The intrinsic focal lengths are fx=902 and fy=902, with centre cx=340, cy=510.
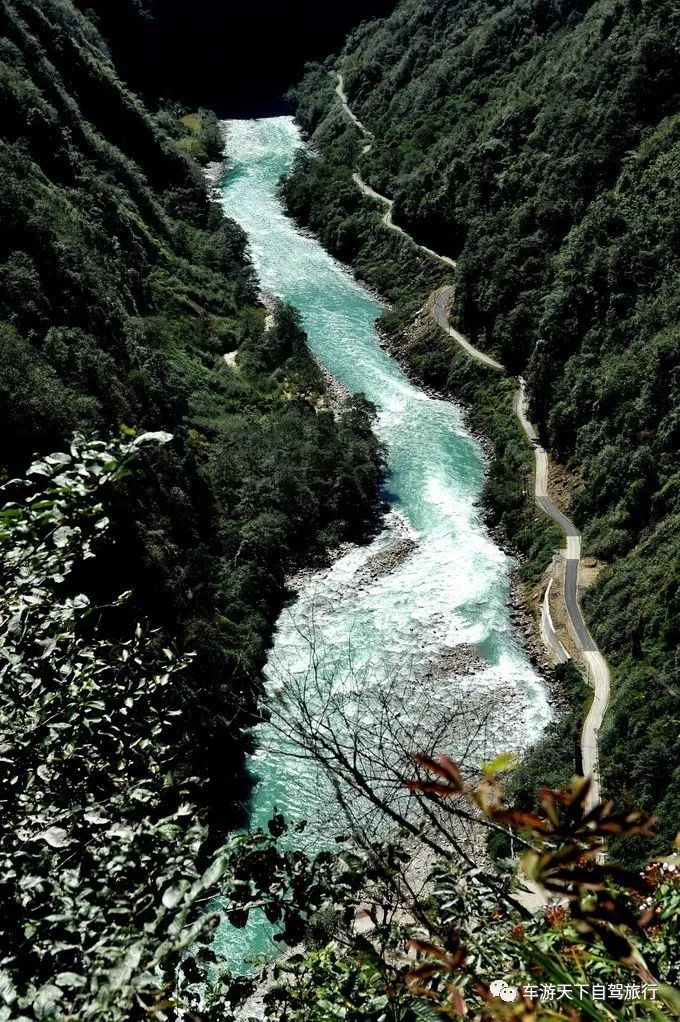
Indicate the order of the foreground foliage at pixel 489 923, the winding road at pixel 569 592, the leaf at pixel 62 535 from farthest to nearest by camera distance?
the winding road at pixel 569 592
the leaf at pixel 62 535
the foreground foliage at pixel 489 923

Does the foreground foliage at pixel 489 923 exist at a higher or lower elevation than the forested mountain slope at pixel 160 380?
higher

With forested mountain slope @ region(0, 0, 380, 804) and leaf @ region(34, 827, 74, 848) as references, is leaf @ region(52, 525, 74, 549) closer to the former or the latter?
leaf @ region(34, 827, 74, 848)

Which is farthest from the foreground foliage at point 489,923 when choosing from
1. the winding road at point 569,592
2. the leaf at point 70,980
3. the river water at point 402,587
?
the winding road at point 569,592

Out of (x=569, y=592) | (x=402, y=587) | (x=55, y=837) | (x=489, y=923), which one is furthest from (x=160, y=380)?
(x=489, y=923)

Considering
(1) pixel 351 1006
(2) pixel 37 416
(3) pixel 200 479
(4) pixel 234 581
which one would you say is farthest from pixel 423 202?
(1) pixel 351 1006

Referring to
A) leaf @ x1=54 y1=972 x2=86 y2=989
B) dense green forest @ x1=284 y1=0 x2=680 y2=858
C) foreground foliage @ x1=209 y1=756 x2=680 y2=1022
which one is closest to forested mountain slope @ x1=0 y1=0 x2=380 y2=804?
dense green forest @ x1=284 y1=0 x2=680 y2=858

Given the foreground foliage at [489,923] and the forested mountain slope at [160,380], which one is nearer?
the foreground foliage at [489,923]

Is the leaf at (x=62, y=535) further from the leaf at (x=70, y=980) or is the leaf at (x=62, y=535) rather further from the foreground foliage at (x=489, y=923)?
Result: the leaf at (x=70, y=980)
